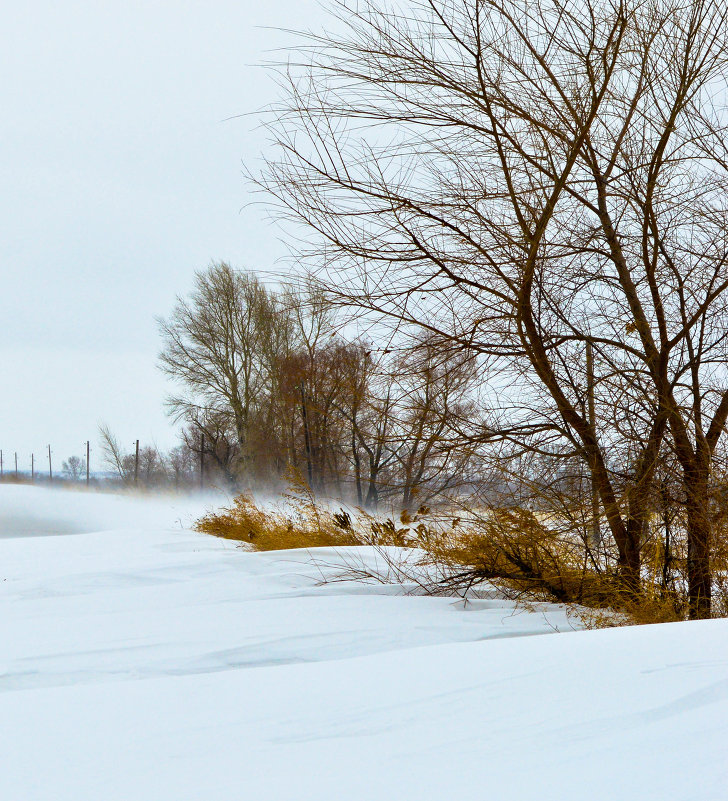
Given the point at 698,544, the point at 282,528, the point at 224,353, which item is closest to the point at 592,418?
the point at 698,544

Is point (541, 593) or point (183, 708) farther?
point (541, 593)

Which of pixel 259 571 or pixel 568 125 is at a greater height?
pixel 568 125

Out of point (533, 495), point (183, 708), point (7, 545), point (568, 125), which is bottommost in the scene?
point (7, 545)

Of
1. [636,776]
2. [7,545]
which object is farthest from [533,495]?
[7,545]

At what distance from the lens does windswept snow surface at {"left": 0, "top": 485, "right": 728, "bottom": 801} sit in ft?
5.26

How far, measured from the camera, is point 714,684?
202 centimetres

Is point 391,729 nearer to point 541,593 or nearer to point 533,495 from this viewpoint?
point 533,495

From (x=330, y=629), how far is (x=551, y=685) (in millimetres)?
1931

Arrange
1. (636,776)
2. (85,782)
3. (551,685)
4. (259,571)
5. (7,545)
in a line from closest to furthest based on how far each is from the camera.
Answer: (636,776), (85,782), (551,685), (259,571), (7,545)

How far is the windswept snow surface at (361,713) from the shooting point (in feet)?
5.26

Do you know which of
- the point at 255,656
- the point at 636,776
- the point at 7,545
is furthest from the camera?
the point at 7,545

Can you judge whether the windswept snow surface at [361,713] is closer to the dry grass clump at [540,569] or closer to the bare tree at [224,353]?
the dry grass clump at [540,569]

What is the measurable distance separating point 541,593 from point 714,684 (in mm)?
2984

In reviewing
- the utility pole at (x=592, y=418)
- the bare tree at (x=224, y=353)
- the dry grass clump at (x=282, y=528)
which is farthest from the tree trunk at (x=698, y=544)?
the bare tree at (x=224, y=353)
